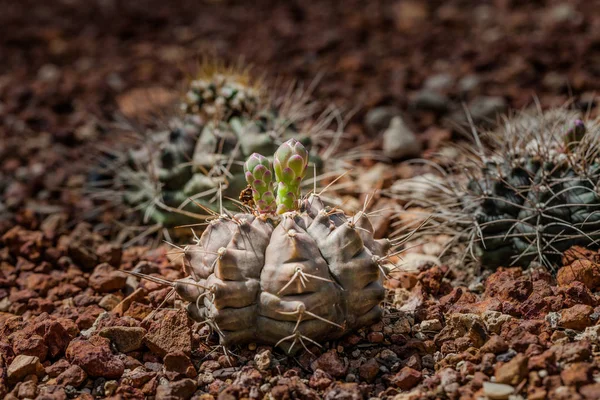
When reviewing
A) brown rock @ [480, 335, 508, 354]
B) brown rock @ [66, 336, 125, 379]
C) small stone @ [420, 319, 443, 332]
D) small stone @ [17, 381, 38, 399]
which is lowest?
small stone @ [17, 381, 38, 399]

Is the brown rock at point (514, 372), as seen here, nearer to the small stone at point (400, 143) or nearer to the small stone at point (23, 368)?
the small stone at point (23, 368)

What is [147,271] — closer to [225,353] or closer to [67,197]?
[225,353]

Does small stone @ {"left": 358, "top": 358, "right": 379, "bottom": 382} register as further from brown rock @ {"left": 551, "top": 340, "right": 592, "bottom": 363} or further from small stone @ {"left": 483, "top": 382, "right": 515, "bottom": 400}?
brown rock @ {"left": 551, "top": 340, "right": 592, "bottom": 363}

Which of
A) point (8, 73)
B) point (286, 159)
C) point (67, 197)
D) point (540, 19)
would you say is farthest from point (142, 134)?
point (540, 19)

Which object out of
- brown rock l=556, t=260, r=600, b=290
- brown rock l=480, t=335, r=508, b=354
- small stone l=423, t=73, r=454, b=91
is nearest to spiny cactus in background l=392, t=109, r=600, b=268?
brown rock l=556, t=260, r=600, b=290

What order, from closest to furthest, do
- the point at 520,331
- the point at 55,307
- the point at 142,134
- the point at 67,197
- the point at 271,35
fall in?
the point at 520,331 → the point at 55,307 → the point at 142,134 → the point at 67,197 → the point at 271,35
